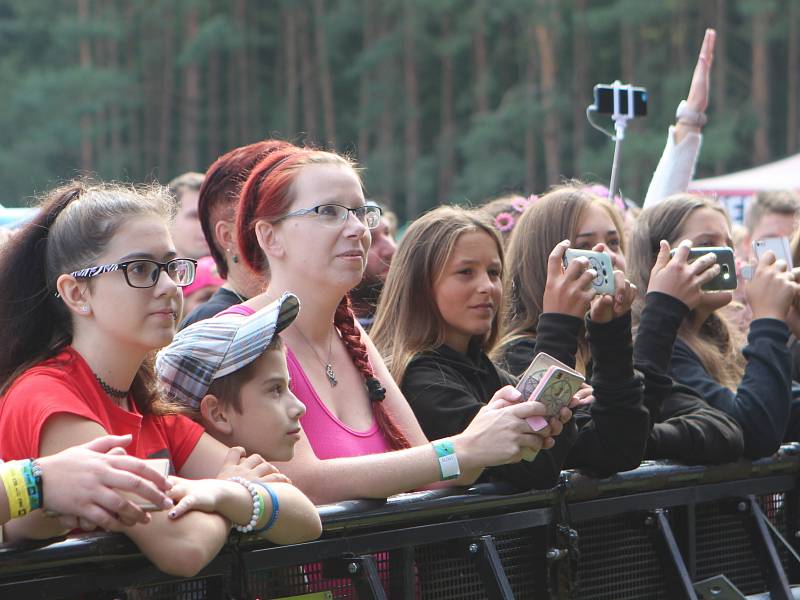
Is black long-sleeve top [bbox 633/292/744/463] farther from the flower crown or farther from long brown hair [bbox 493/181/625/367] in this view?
the flower crown

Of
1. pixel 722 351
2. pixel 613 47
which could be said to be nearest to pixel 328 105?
pixel 613 47

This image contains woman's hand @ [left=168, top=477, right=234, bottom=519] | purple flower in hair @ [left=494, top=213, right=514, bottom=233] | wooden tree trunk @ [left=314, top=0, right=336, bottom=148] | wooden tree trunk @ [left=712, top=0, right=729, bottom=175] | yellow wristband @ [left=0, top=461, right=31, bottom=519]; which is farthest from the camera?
wooden tree trunk @ [left=314, top=0, right=336, bottom=148]

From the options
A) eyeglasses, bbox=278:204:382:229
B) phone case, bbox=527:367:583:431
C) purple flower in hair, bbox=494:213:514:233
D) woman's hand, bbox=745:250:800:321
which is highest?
eyeglasses, bbox=278:204:382:229

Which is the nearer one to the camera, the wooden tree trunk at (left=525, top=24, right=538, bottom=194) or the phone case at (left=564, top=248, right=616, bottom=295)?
the phone case at (left=564, top=248, right=616, bottom=295)

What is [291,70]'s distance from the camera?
120 feet

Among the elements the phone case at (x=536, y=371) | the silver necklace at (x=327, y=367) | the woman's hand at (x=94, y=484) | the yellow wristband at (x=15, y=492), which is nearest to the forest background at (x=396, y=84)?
the silver necklace at (x=327, y=367)

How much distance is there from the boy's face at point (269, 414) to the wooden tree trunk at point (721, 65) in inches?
1133

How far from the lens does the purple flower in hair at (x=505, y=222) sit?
507 centimetres

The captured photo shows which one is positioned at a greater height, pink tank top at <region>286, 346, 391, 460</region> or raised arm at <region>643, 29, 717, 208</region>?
raised arm at <region>643, 29, 717, 208</region>

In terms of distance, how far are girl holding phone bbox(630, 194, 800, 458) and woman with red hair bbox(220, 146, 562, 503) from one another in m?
0.85

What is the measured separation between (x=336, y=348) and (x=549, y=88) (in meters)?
29.7

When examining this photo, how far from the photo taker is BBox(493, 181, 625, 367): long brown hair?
393 cm

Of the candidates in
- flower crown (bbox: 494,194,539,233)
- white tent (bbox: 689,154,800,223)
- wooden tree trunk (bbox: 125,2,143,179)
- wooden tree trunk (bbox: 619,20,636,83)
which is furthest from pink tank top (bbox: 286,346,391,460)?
wooden tree trunk (bbox: 125,2,143,179)

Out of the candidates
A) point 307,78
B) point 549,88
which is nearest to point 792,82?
point 549,88
